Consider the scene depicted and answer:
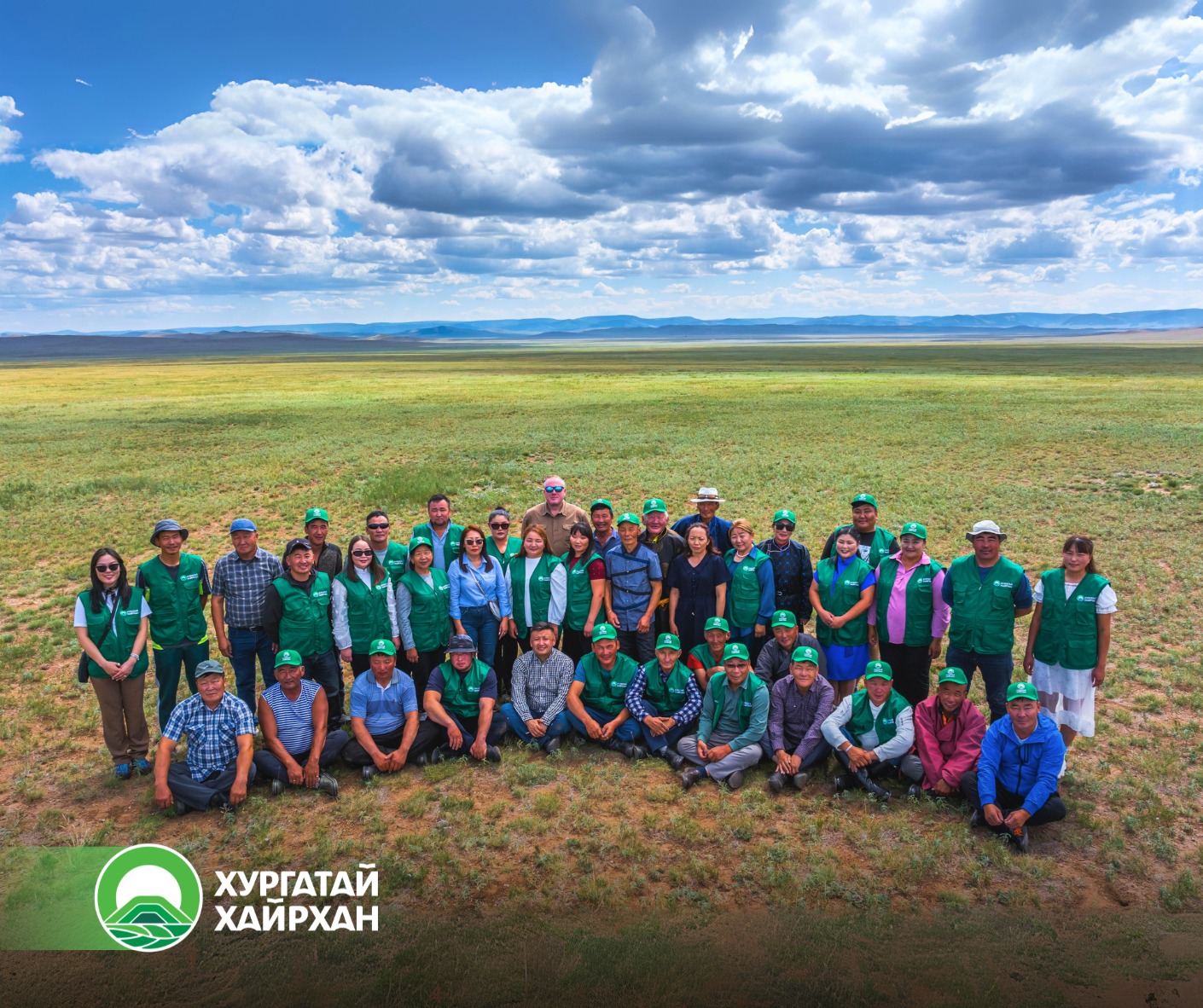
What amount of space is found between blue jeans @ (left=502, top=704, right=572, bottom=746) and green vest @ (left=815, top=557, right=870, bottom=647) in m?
3.07

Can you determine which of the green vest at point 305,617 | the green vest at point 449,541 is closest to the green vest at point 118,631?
the green vest at point 305,617

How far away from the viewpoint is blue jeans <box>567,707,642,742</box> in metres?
8.66

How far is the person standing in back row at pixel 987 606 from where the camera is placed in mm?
7984

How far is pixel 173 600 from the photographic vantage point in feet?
27.6

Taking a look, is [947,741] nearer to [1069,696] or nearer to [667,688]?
[1069,696]

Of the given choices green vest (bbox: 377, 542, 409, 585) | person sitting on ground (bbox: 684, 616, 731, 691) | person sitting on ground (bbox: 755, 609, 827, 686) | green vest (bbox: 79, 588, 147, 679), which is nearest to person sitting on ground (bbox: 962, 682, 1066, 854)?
person sitting on ground (bbox: 755, 609, 827, 686)

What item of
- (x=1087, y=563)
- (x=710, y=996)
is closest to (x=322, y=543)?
(x=710, y=996)

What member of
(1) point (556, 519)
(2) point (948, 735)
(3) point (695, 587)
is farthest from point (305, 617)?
(2) point (948, 735)

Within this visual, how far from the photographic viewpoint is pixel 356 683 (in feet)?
27.0

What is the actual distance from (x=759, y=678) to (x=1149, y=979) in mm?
3781

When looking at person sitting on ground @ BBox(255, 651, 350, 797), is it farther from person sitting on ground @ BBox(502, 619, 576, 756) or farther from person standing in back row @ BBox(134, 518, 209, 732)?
person sitting on ground @ BBox(502, 619, 576, 756)

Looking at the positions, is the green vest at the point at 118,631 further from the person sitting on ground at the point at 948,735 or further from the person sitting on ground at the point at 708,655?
the person sitting on ground at the point at 948,735

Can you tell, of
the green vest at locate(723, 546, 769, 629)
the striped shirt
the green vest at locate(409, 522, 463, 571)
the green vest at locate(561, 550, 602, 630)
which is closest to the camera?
the striped shirt

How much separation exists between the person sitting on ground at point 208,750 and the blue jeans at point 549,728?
2.68 metres
